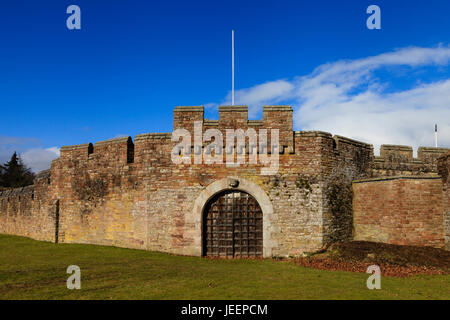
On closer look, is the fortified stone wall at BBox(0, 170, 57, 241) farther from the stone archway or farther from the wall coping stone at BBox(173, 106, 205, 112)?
the wall coping stone at BBox(173, 106, 205, 112)

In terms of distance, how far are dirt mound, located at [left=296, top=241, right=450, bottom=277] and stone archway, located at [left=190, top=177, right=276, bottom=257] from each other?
2.20 m

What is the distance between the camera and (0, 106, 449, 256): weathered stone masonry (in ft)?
45.0

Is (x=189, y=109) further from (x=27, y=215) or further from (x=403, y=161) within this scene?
(x=27, y=215)

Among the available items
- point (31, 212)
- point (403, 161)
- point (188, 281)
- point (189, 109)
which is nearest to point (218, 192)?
point (189, 109)

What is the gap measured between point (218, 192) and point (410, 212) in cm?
788

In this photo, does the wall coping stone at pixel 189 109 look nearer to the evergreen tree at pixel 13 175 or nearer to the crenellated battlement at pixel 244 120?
the crenellated battlement at pixel 244 120

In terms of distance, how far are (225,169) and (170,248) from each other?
13.5 feet

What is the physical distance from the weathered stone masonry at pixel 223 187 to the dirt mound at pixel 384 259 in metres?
0.82

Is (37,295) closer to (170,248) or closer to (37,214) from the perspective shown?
(170,248)

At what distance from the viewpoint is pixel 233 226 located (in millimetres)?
13828

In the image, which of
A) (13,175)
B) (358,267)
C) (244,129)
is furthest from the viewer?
(13,175)

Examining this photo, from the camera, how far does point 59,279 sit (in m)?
9.12

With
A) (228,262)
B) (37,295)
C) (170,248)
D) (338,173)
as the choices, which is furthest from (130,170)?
(338,173)

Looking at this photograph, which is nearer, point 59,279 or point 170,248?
point 59,279
